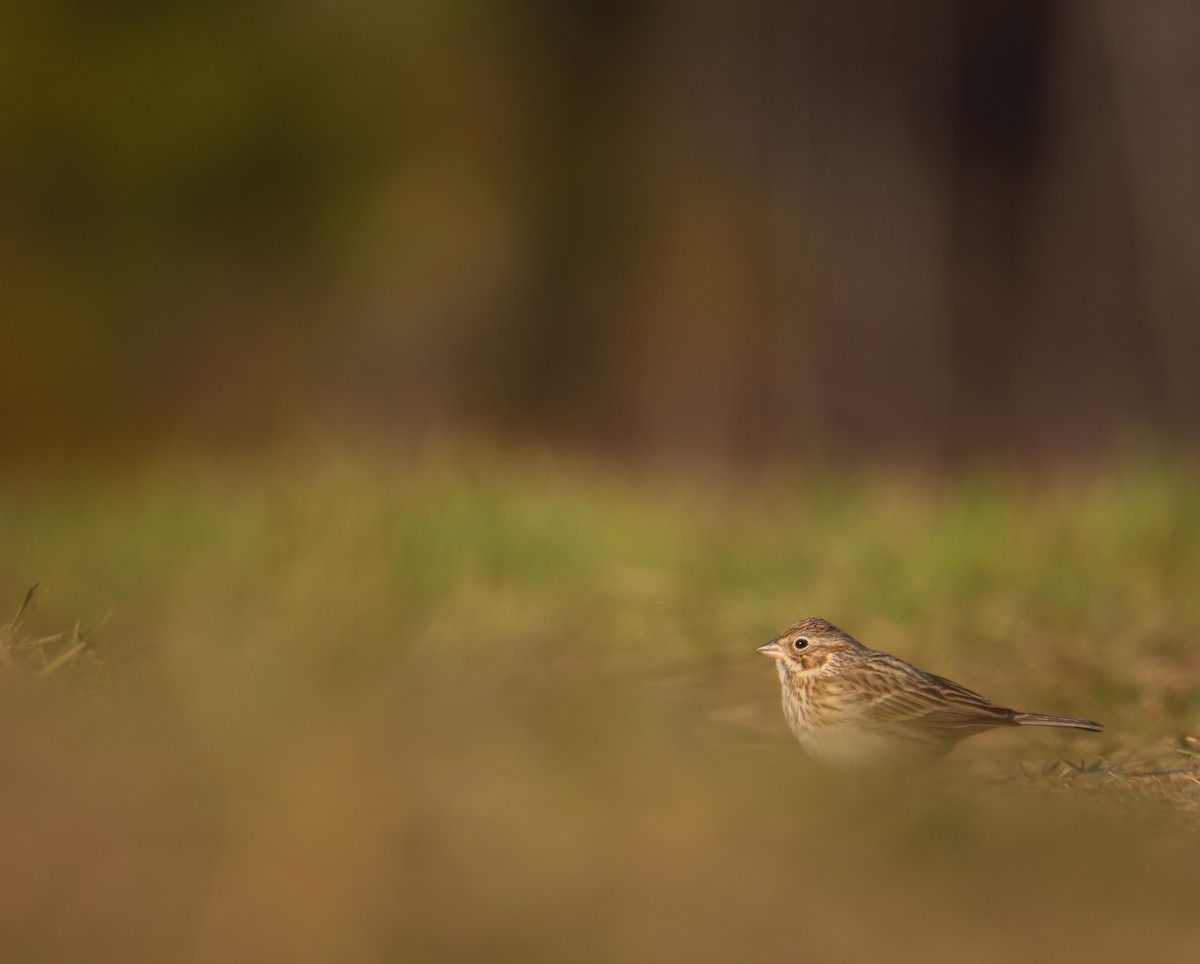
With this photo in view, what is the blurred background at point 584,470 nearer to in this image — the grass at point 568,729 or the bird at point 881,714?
the grass at point 568,729

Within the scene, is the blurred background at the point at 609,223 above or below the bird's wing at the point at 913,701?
above

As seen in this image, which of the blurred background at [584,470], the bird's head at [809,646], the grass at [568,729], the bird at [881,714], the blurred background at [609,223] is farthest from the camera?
the blurred background at [609,223]

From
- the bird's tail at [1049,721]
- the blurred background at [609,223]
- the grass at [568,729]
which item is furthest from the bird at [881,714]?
the blurred background at [609,223]

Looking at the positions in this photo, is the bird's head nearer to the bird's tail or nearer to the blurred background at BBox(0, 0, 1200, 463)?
the bird's tail

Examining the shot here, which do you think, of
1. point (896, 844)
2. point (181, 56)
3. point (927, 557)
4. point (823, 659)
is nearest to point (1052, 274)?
point (181, 56)

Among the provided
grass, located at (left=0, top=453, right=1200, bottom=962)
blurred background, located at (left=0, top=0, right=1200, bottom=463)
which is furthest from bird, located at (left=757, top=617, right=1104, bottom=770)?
blurred background, located at (left=0, top=0, right=1200, bottom=463)

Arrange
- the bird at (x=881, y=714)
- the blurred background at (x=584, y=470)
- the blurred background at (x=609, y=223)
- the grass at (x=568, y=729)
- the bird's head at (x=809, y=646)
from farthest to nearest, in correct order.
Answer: the blurred background at (x=609, y=223) → the bird's head at (x=809, y=646) → the bird at (x=881, y=714) → the blurred background at (x=584, y=470) → the grass at (x=568, y=729)
